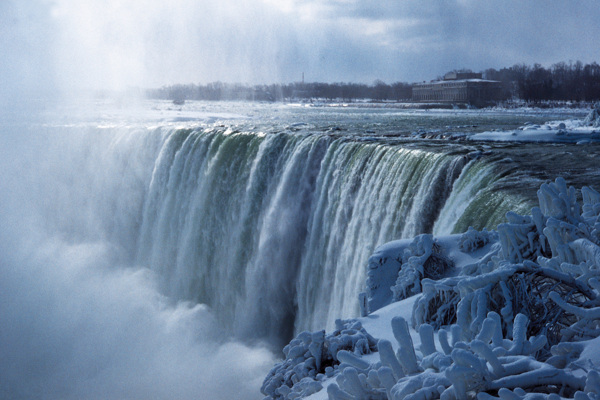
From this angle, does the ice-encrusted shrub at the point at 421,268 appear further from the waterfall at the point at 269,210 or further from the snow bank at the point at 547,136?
the snow bank at the point at 547,136

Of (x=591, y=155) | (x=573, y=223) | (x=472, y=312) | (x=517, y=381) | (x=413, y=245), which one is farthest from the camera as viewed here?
(x=591, y=155)

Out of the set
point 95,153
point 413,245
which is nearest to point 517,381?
point 413,245

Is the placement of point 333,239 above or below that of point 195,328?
above

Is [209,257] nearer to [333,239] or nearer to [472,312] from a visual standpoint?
[333,239]

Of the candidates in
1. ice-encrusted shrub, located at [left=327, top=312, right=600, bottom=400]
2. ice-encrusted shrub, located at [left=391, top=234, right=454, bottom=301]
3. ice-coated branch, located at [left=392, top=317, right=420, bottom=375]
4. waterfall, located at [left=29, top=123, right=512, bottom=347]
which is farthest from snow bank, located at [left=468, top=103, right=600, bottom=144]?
ice-coated branch, located at [left=392, top=317, right=420, bottom=375]

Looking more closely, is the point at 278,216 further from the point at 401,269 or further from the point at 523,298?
the point at 523,298

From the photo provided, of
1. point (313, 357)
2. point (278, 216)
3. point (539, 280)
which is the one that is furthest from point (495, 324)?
point (278, 216)

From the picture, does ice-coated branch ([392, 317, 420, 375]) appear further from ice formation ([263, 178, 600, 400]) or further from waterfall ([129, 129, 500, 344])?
waterfall ([129, 129, 500, 344])
